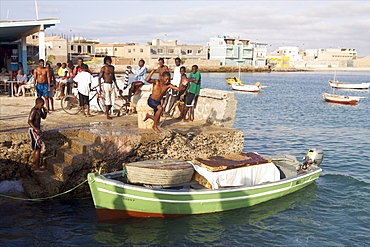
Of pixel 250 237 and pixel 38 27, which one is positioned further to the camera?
pixel 38 27

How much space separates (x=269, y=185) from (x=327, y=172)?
508cm

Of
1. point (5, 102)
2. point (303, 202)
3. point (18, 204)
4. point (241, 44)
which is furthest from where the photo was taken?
point (241, 44)

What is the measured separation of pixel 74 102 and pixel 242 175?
26.4 feet

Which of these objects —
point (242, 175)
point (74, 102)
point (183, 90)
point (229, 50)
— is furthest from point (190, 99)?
point (229, 50)

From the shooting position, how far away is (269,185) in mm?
9625

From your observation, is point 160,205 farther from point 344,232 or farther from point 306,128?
point 306,128

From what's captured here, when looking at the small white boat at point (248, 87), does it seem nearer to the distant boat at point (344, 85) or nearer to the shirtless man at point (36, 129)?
the distant boat at point (344, 85)

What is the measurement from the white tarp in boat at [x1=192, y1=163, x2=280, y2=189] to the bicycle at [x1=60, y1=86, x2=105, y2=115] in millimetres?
5944

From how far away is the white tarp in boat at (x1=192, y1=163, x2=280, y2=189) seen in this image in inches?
351

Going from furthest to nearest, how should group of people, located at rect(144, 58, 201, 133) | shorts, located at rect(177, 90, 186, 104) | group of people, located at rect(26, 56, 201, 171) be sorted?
shorts, located at rect(177, 90, 186, 104)
group of people, located at rect(144, 58, 201, 133)
group of people, located at rect(26, 56, 201, 171)

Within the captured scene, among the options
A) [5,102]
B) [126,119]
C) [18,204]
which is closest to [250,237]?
[18,204]

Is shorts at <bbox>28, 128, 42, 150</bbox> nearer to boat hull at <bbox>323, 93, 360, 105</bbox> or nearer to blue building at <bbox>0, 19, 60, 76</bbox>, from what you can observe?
blue building at <bbox>0, 19, 60, 76</bbox>

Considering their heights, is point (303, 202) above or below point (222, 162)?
below

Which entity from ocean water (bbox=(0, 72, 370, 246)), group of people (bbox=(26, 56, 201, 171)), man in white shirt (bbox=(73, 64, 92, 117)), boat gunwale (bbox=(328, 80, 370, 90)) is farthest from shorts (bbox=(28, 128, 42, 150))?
boat gunwale (bbox=(328, 80, 370, 90))
